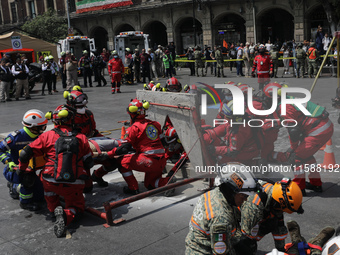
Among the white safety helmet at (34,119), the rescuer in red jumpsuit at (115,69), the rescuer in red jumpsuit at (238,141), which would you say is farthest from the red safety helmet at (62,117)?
the rescuer in red jumpsuit at (115,69)

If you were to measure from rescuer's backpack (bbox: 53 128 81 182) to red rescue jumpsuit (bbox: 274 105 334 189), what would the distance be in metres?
3.12

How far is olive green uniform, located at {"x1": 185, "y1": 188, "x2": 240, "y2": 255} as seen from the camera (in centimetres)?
323

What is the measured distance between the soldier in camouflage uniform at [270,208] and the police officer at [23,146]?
3698mm

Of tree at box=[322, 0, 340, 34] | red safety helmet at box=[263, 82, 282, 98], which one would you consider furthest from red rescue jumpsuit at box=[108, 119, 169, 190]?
tree at box=[322, 0, 340, 34]

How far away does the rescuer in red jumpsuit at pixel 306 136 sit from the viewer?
633 centimetres

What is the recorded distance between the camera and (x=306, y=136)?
643 cm

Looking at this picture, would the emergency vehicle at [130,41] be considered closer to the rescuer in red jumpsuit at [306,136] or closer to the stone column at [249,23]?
the stone column at [249,23]

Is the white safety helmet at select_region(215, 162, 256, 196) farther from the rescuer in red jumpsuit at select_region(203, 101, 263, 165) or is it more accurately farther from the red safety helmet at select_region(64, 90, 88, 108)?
the red safety helmet at select_region(64, 90, 88, 108)

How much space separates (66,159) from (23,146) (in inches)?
49.3

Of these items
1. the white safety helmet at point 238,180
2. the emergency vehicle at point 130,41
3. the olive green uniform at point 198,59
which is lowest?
the white safety helmet at point 238,180

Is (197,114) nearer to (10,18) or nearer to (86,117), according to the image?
(86,117)

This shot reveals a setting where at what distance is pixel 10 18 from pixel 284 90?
51968 mm

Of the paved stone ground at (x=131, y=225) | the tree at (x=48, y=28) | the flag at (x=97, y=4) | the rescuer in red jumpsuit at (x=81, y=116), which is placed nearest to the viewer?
the paved stone ground at (x=131, y=225)

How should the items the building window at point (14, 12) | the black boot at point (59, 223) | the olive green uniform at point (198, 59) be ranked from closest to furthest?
1. the black boot at point (59, 223)
2. the olive green uniform at point (198, 59)
3. the building window at point (14, 12)
